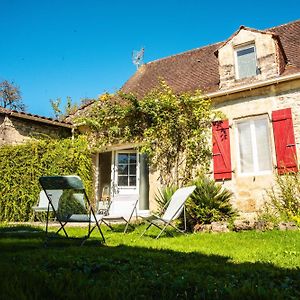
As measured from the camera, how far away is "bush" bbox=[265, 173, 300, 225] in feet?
24.6

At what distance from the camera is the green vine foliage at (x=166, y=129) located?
9.45 meters

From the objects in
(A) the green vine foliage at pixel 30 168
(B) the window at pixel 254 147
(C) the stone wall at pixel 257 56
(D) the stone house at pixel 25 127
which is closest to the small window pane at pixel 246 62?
(C) the stone wall at pixel 257 56

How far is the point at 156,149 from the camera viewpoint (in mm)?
10047

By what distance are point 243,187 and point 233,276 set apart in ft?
20.4

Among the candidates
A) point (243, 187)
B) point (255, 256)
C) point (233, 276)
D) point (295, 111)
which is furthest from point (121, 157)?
point (233, 276)

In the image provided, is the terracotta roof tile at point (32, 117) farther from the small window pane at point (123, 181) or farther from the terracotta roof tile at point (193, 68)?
the terracotta roof tile at point (193, 68)

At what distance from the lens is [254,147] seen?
876 centimetres

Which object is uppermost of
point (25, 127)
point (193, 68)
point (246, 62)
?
point (193, 68)

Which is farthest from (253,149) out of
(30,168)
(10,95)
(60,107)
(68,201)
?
(10,95)

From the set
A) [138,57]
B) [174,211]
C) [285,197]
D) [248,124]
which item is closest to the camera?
[174,211]

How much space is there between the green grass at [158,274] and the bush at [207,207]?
2.85 metres

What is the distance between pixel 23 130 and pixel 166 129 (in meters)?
4.79

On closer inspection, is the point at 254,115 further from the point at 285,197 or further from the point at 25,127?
the point at 25,127

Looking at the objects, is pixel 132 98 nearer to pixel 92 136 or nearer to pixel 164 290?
pixel 92 136
